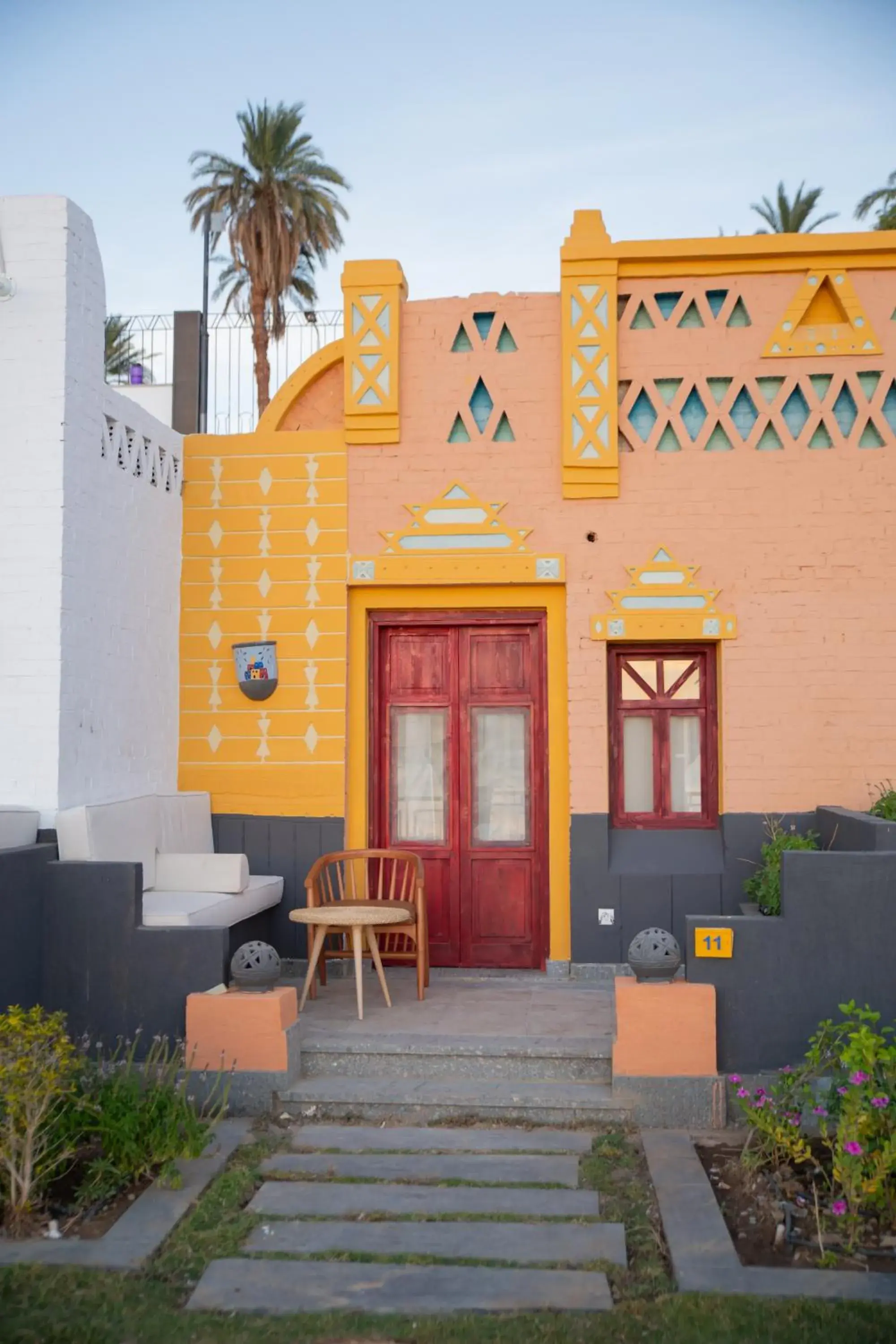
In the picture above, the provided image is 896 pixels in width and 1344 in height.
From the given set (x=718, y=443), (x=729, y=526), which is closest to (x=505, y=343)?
(x=718, y=443)

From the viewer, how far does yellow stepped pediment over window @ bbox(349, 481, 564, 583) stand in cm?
720

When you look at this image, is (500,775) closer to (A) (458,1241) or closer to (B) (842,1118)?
(B) (842,1118)

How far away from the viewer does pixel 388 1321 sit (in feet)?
11.3

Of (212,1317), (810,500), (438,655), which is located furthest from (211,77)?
(212,1317)

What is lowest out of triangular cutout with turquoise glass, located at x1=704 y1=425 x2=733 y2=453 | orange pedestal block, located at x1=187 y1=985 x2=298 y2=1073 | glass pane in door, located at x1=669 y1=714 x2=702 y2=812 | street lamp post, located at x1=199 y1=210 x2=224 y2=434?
orange pedestal block, located at x1=187 y1=985 x2=298 y2=1073

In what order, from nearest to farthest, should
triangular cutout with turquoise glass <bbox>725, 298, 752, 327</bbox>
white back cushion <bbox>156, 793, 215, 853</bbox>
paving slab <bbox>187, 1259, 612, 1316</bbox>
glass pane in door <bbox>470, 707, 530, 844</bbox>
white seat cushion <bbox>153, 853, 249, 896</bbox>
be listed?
paving slab <bbox>187, 1259, 612, 1316</bbox>
white seat cushion <bbox>153, 853, 249, 896</bbox>
white back cushion <bbox>156, 793, 215, 853</bbox>
triangular cutout with turquoise glass <bbox>725, 298, 752, 327</bbox>
glass pane in door <bbox>470, 707, 530, 844</bbox>

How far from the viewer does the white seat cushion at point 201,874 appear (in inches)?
255

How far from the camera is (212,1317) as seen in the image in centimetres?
348

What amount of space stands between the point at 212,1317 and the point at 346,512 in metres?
4.88

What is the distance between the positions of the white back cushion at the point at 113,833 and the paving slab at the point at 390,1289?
233cm

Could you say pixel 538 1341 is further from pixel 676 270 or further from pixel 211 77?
pixel 211 77

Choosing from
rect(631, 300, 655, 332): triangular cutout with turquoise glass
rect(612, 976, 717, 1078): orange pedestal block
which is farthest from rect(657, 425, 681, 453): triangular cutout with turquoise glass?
rect(612, 976, 717, 1078): orange pedestal block

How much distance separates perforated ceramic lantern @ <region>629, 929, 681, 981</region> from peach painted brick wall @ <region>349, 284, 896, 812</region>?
74.6 inches

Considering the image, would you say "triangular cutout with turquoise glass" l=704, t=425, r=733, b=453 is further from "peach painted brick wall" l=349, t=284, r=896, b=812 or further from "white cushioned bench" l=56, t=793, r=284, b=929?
"white cushioned bench" l=56, t=793, r=284, b=929
